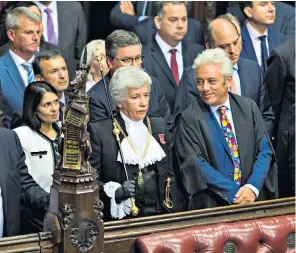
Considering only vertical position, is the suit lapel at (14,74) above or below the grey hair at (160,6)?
below

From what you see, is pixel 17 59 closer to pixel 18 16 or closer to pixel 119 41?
pixel 18 16

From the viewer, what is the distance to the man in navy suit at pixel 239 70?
557 cm

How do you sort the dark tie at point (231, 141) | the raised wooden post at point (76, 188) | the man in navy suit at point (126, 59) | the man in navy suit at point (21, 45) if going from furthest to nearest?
the man in navy suit at point (21, 45) < the man in navy suit at point (126, 59) < the dark tie at point (231, 141) < the raised wooden post at point (76, 188)

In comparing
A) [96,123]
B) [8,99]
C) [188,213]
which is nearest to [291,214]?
[188,213]

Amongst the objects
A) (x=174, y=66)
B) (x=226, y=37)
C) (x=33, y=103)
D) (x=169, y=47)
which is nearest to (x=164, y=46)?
(x=169, y=47)

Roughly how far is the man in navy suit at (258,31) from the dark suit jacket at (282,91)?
1.67ft

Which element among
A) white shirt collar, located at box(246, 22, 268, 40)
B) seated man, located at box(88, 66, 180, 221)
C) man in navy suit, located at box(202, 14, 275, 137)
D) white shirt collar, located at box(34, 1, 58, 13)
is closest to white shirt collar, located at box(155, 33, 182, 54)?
man in navy suit, located at box(202, 14, 275, 137)

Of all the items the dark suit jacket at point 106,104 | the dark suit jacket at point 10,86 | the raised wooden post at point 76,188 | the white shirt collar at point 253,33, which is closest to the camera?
the raised wooden post at point 76,188

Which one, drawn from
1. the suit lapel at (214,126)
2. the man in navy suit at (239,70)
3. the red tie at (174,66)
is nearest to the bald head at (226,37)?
the man in navy suit at (239,70)

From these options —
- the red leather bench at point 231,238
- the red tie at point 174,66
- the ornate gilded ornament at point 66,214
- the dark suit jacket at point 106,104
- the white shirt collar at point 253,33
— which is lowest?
the red leather bench at point 231,238

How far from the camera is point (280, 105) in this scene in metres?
5.78

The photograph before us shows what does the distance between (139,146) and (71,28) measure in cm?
201

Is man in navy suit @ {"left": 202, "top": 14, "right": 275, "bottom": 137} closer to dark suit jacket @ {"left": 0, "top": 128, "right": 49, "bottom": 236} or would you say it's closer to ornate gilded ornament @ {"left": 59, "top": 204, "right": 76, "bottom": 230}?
dark suit jacket @ {"left": 0, "top": 128, "right": 49, "bottom": 236}

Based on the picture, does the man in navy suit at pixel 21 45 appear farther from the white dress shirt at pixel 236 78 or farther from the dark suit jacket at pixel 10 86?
the white dress shirt at pixel 236 78
